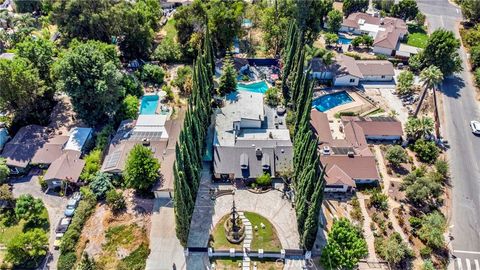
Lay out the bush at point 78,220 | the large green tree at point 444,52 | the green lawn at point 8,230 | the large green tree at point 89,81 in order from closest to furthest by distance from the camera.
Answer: the bush at point 78,220
the green lawn at point 8,230
the large green tree at point 89,81
the large green tree at point 444,52

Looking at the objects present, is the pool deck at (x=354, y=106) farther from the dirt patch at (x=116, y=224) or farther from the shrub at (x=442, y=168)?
the dirt patch at (x=116, y=224)

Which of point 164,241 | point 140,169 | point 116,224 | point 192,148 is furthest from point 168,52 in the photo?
point 164,241

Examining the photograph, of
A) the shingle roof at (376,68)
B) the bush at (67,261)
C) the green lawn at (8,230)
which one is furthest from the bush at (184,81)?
the shingle roof at (376,68)

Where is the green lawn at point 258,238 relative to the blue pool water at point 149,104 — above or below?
below

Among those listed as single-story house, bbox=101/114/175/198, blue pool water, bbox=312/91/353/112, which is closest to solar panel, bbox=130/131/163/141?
single-story house, bbox=101/114/175/198

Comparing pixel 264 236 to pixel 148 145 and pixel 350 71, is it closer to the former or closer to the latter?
pixel 148 145

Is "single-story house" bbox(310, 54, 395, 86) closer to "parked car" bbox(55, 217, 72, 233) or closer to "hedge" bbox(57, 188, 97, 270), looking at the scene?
"hedge" bbox(57, 188, 97, 270)
